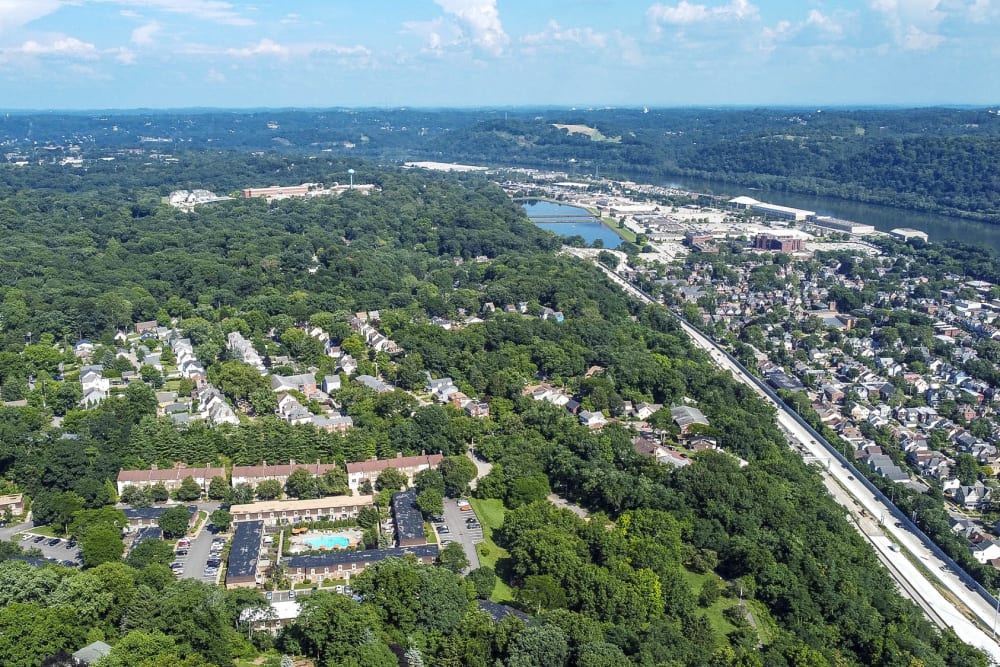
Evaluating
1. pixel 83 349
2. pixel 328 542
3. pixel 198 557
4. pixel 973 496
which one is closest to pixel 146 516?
pixel 198 557

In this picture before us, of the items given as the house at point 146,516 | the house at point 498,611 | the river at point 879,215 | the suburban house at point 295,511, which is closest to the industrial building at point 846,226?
the river at point 879,215

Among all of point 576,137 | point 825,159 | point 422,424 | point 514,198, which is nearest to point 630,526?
point 422,424

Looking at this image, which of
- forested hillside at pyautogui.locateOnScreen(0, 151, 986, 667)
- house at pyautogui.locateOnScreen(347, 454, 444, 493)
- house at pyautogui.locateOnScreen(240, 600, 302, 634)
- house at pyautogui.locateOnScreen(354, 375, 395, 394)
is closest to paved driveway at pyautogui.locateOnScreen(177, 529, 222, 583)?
forested hillside at pyautogui.locateOnScreen(0, 151, 986, 667)

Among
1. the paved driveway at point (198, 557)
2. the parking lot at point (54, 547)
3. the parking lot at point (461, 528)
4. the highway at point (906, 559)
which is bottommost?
the highway at point (906, 559)

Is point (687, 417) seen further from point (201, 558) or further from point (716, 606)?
point (201, 558)

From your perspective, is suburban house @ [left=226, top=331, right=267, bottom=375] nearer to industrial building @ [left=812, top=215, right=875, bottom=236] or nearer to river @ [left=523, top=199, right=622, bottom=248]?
river @ [left=523, top=199, right=622, bottom=248]

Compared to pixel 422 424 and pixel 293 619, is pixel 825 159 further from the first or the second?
pixel 293 619

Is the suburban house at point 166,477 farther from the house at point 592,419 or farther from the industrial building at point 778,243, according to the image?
the industrial building at point 778,243
